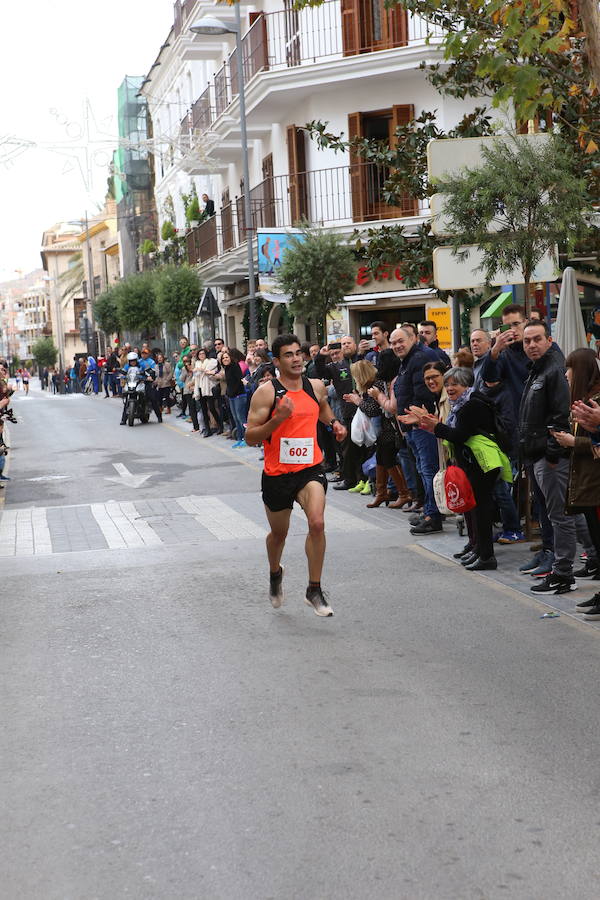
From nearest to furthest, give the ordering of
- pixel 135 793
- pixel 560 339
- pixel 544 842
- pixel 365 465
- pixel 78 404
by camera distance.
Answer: pixel 544 842, pixel 135 793, pixel 560 339, pixel 365 465, pixel 78 404

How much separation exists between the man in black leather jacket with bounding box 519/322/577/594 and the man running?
146cm

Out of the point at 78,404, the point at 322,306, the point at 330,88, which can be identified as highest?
the point at 330,88

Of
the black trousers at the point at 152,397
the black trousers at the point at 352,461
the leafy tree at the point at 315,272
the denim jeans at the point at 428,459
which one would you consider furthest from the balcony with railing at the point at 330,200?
the denim jeans at the point at 428,459

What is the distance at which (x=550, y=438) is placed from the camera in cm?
866

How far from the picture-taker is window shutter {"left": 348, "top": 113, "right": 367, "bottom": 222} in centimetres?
2723

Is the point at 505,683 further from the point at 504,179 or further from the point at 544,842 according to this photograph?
the point at 504,179

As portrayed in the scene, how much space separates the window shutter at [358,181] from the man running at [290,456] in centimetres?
1929

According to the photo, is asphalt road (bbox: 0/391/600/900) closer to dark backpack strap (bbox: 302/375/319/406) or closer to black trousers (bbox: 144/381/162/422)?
dark backpack strap (bbox: 302/375/319/406)

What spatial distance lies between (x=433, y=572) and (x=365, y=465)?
4.63 meters

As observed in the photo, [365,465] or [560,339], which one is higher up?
[560,339]

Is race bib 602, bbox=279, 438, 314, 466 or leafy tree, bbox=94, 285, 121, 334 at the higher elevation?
leafy tree, bbox=94, 285, 121, 334

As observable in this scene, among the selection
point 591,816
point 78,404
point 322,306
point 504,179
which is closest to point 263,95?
point 322,306

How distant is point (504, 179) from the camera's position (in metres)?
11.7

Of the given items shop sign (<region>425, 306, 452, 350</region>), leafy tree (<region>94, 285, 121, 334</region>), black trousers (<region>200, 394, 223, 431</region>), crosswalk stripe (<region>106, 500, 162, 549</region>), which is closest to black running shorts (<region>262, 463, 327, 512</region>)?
crosswalk stripe (<region>106, 500, 162, 549</region>)
